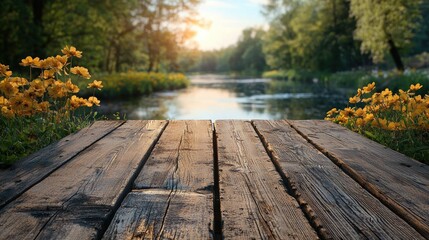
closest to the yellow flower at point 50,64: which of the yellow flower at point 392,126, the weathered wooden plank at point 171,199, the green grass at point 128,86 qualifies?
the weathered wooden plank at point 171,199

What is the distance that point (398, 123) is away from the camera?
309cm

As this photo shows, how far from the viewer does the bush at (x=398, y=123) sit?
2.85m

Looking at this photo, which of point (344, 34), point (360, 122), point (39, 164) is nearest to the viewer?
point (39, 164)

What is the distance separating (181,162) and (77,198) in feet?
2.09

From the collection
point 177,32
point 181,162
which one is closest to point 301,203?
point 181,162

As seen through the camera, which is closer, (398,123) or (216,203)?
(216,203)

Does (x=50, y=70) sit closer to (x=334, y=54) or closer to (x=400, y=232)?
(x=400, y=232)

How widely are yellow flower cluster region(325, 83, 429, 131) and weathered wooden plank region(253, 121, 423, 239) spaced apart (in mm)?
1161

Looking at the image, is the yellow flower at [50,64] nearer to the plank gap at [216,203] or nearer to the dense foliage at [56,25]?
the plank gap at [216,203]

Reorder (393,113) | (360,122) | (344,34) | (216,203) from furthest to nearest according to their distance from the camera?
(344,34)
(393,113)
(360,122)
(216,203)

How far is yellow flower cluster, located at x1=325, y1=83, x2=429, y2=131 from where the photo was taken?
3.07 meters

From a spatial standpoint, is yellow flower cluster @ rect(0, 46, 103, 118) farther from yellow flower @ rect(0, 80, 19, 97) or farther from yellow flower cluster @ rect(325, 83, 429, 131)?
yellow flower cluster @ rect(325, 83, 429, 131)

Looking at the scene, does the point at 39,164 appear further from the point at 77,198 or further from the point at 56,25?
the point at 56,25

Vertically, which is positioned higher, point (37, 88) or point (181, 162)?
point (37, 88)
